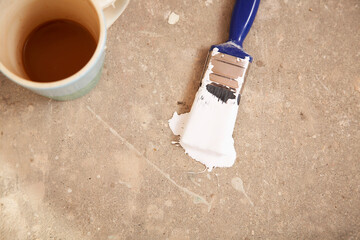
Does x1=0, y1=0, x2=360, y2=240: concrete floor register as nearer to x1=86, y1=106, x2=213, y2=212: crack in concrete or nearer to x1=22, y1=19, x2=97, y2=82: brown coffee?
x1=86, y1=106, x2=213, y2=212: crack in concrete

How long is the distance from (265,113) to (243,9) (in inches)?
11.0

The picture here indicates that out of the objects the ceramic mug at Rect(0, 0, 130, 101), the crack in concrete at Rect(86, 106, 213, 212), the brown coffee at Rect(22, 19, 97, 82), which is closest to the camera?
the ceramic mug at Rect(0, 0, 130, 101)

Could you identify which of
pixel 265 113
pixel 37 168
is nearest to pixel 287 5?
pixel 265 113

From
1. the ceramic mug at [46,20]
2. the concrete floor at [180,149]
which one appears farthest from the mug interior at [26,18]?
the concrete floor at [180,149]

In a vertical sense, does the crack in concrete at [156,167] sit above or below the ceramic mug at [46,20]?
below

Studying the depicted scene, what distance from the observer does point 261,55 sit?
84 cm

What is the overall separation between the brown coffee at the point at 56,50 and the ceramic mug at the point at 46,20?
0.02 m

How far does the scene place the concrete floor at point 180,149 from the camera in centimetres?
78

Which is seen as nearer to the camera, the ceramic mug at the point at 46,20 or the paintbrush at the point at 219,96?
the ceramic mug at the point at 46,20

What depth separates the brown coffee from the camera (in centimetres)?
69

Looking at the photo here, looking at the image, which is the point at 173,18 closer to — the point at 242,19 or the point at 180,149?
the point at 242,19

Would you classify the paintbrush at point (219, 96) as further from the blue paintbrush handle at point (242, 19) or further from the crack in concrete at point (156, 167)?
the crack in concrete at point (156, 167)

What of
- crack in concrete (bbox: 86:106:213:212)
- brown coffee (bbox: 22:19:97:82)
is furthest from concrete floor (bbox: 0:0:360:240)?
brown coffee (bbox: 22:19:97:82)

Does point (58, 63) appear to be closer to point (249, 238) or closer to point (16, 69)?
point (16, 69)
